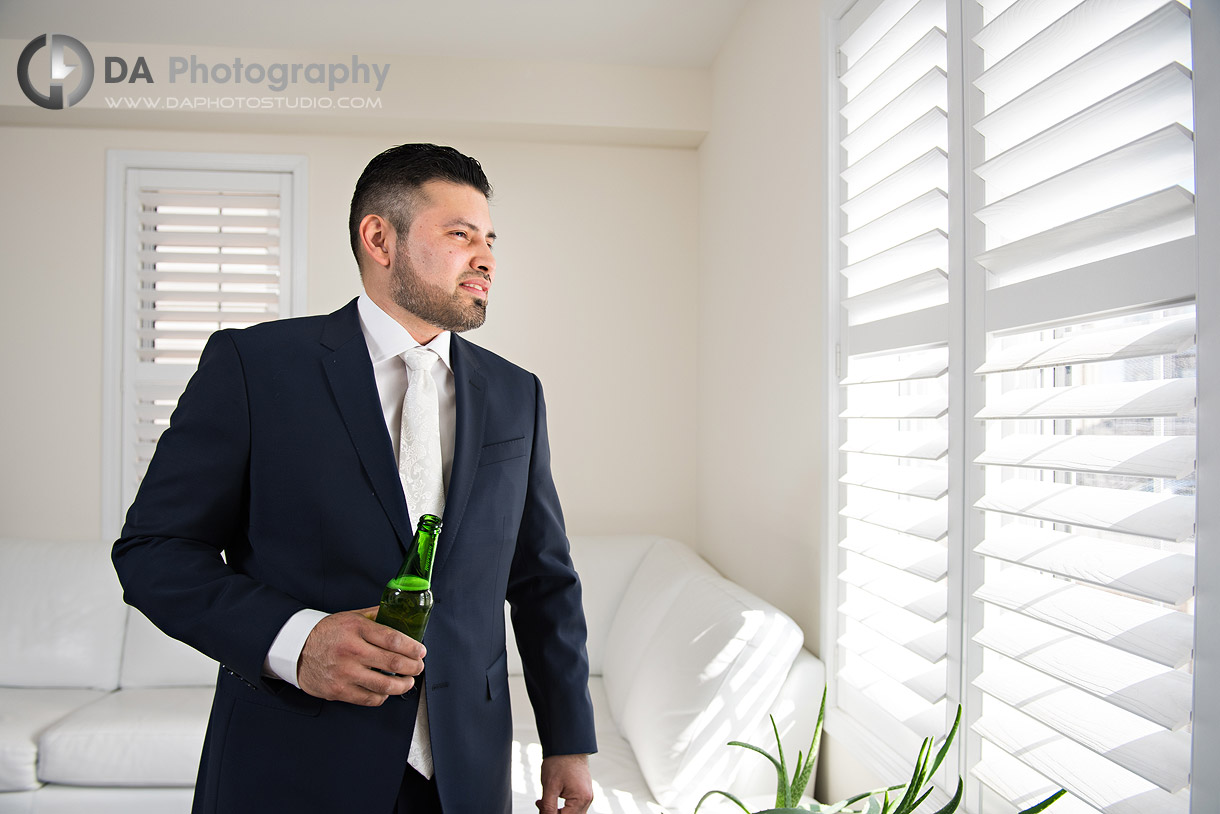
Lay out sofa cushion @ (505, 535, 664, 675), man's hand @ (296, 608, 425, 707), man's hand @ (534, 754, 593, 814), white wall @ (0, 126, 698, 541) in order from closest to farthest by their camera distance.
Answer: man's hand @ (296, 608, 425, 707) < man's hand @ (534, 754, 593, 814) < sofa cushion @ (505, 535, 664, 675) < white wall @ (0, 126, 698, 541)

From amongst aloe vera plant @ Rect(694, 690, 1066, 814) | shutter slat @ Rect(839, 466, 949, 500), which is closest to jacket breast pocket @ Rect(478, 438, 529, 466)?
aloe vera plant @ Rect(694, 690, 1066, 814)

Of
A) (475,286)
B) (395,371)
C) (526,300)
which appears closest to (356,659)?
(395,371)

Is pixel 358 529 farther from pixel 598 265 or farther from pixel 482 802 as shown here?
pixel 598 265

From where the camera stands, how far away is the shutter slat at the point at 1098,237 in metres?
0.93

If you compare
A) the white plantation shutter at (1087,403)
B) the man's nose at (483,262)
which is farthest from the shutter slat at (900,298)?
the man's nose at (483,262)

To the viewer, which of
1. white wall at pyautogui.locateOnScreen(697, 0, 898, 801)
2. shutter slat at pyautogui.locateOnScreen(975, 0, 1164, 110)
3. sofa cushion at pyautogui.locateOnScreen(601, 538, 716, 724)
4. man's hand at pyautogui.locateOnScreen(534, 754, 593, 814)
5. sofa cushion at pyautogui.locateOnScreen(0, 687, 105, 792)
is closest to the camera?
shutter slat at pyautogui.locateOnScreen(975, 0, 1164, 110)

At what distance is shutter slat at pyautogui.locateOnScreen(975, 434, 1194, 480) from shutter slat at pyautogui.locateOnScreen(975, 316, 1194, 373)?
0.35ft

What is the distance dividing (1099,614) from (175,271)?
340cm

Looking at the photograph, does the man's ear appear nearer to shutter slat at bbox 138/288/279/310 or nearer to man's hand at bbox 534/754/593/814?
man's hand at bbox 534/754/593/814

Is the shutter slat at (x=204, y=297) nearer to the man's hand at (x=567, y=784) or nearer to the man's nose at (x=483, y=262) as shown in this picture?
the man's nose at (x=483, y=262)

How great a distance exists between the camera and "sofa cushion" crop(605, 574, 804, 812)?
1829mm

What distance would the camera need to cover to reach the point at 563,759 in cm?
126

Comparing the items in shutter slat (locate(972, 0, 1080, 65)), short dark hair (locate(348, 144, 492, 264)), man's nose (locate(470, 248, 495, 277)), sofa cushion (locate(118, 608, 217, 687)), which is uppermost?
shutter slat (locate(972, 0, 1080, 65))

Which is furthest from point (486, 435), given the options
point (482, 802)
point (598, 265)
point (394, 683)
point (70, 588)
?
point (70, 588)
